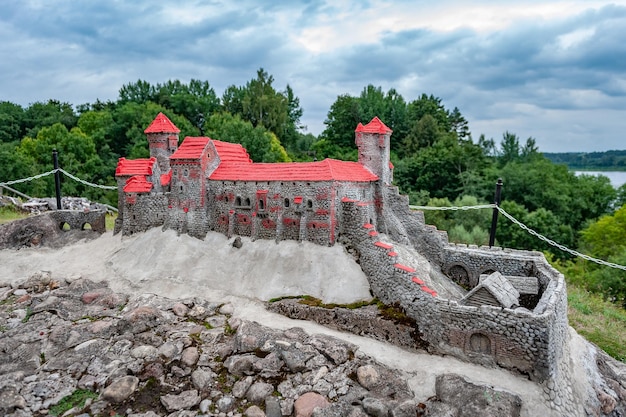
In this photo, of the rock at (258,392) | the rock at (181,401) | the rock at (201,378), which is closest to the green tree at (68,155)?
the rock at (201,378)

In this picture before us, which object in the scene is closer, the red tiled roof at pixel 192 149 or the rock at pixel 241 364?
the rock at pixel 241 364

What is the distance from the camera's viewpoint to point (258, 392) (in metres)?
15.4

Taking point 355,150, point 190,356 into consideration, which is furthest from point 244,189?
point 355,150

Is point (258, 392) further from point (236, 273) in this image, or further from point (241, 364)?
point (236, 273)

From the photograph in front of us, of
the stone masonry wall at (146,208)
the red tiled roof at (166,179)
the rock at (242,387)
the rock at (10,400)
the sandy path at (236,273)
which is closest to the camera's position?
the rock at (10,400)

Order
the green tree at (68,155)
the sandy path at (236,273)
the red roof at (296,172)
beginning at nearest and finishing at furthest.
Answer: the sandy path at (236,273), the red roof at (296,172), the green tree at (68,155)

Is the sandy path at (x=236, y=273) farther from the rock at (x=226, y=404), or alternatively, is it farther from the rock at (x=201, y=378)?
the rock at (x=226, y=404)

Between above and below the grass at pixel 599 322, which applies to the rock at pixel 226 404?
above

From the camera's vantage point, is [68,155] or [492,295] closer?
[492,295]

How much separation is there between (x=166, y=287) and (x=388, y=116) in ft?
146

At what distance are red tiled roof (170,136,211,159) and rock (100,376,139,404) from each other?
500 inches

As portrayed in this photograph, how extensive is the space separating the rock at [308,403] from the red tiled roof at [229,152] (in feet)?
51.5

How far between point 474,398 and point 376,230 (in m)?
10.9

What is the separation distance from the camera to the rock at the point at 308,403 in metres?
14.7
